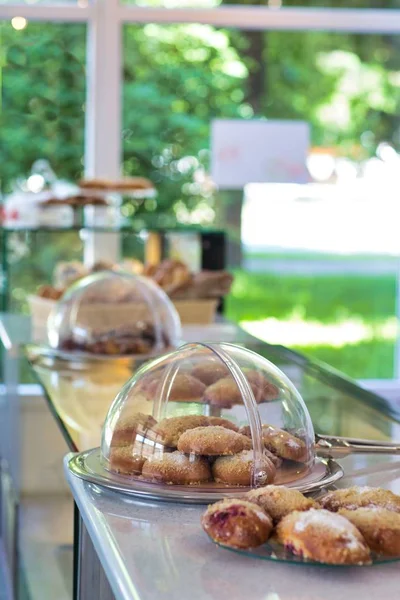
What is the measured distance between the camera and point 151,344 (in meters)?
2.57

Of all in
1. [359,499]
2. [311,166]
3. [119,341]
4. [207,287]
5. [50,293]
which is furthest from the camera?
[311,166]

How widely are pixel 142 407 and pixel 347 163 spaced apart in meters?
4.95

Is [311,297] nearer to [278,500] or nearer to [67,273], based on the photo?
[67,273]

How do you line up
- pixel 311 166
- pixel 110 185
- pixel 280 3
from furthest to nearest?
pixel 311 166
pixel 280 3
pixel 110 185

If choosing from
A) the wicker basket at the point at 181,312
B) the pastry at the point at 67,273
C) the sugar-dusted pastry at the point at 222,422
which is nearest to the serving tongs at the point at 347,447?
the sugar-dusted pastry at the point at 222,422

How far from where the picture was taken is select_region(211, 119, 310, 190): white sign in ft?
19.7

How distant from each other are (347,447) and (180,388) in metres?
0.27

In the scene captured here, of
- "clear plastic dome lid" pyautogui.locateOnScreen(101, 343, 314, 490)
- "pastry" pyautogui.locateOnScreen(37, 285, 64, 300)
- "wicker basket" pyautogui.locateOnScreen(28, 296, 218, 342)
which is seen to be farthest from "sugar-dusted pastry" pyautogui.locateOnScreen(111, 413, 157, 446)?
"pastry" pyautogui.locateOnScreen(37, 285, 64, 300)

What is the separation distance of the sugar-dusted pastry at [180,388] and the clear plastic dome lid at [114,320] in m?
0.98

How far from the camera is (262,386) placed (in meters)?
1.49

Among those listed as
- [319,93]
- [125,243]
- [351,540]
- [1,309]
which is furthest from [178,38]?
[351,540]

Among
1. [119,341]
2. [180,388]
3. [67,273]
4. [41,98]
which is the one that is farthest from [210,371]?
[41,98]

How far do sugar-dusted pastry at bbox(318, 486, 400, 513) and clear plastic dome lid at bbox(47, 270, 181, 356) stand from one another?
1.31m

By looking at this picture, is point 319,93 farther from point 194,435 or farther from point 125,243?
point 194,435
